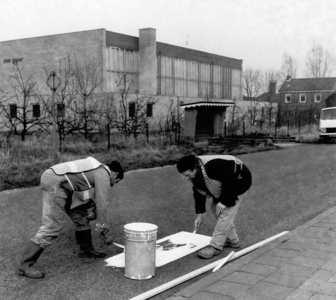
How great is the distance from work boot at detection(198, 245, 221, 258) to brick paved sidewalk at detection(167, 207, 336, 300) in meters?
0.32

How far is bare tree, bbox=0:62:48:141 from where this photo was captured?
21906mm

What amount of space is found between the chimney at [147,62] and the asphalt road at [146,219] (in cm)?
3198

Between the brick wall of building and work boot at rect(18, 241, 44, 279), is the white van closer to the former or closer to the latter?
the brick wall of building

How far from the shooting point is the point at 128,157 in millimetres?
17219

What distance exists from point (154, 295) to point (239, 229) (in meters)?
2.96

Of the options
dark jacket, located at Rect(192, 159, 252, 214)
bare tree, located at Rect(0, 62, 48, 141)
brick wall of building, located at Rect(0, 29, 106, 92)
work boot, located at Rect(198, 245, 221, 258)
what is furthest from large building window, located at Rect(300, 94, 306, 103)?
work boot, located at Rect(198, 245, 221, 258)

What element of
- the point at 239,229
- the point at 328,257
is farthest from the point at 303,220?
the point at 328,257

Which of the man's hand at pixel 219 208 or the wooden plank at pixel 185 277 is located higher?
the man's hand at pixel 219 208

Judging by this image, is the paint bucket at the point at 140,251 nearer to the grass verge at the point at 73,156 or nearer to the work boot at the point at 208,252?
the work boot at the point at 208,252

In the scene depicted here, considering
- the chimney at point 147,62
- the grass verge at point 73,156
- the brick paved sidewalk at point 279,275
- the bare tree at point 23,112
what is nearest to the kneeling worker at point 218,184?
the brick paved sidewalk at point 279,275

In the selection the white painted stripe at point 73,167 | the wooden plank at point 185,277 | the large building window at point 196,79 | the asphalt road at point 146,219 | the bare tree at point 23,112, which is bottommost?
the asphalt road at point 146,219

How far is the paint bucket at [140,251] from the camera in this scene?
4.68 m

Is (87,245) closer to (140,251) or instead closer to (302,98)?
(140,251)

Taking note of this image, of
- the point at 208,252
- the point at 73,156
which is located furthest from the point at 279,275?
the point at 73,156
